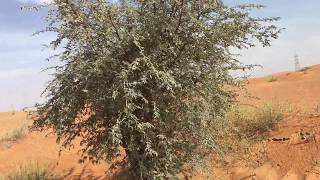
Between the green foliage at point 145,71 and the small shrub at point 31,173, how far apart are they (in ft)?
16.9

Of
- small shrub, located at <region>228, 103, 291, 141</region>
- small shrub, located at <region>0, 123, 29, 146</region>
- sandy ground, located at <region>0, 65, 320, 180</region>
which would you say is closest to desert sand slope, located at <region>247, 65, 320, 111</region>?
sandy ground, located at <region>0, 65, 320, 180</region>

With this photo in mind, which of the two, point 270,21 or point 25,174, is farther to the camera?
point 25,174

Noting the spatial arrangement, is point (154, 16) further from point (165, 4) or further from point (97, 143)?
point (97, 143)

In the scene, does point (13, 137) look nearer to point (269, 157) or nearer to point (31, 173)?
point (31, 173)

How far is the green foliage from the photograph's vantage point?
9805mm

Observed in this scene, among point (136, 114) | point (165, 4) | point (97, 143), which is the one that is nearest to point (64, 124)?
point (97, 143)

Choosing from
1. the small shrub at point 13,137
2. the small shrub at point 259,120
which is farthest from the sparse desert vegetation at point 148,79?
the small shrub at point 13,137

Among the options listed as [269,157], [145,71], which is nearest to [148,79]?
[145,71]

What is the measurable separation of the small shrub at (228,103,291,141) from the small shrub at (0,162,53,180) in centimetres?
542

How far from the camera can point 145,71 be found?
31.9ft

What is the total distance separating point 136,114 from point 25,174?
253 inches

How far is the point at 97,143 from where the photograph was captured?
10.9m

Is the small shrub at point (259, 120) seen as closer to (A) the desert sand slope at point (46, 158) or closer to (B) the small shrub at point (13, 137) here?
(A) the desert sand slope at point (46, 158)

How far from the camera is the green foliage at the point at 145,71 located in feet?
32.2
